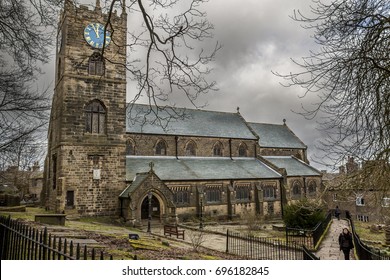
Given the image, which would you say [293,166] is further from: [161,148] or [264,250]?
[264,250]

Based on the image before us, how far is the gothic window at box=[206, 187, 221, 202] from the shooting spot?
31562 mm

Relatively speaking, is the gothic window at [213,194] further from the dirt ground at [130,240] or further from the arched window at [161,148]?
the arched window at [161,148]

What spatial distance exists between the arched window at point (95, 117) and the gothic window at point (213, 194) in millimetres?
12203

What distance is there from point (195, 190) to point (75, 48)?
16.5 meters

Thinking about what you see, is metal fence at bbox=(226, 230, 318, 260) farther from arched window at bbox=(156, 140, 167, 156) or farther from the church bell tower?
arched window at bbox=(156, 140, 167, 156)

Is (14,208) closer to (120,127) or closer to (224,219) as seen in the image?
(120,127)

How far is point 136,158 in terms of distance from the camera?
32.2 meters

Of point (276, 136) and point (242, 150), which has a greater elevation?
point (276, 136)

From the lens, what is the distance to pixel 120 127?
2648cm

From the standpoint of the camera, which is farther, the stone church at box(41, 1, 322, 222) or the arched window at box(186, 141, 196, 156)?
the arched window at box(186, 141, 196, 156)

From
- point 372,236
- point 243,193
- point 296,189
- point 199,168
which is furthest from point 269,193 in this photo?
point 372,236

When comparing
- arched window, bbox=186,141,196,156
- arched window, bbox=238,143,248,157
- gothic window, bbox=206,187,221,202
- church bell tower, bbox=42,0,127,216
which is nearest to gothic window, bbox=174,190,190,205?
gothic window, bbox=206,187,221,202

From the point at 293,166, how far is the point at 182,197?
718 inches

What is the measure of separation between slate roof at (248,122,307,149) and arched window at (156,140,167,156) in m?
14.5
